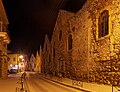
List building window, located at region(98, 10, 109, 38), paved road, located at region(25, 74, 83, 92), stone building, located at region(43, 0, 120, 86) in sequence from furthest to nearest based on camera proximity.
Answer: building window, located at region(98, 10, 109, 38)
stone building, located at region(43, 0, 120, 86)
paved road, located at region(25, 74, 83, 92)

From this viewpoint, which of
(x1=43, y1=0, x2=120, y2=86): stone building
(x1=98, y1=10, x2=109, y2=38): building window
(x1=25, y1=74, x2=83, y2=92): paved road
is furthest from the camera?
(x1=98, y1=10, x2=109, y2=38): building window

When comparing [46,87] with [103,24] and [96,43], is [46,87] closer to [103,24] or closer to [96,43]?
[96,43]

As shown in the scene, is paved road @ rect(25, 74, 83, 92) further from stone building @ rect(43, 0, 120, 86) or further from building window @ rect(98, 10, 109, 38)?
building window @ rect(98, 10, 109, 38)

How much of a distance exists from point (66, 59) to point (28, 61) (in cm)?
9777

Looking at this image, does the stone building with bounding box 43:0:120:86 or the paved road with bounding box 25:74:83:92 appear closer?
the paved road with bounding box 25:74:83:92

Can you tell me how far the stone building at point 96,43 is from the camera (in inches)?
791

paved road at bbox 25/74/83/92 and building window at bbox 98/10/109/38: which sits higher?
building window at bbox 98/10/109/38

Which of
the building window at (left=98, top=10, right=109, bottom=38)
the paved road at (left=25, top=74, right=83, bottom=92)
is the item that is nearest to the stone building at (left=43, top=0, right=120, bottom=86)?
the building window at (left=98, top=10, right=109, bottom=38)

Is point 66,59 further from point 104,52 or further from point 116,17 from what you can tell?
point 116,17

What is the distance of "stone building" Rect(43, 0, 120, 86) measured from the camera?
65.9 ft

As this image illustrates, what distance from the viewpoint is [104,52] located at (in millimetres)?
21594

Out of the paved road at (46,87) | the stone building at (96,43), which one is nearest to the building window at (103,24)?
the stone building at (96,43)

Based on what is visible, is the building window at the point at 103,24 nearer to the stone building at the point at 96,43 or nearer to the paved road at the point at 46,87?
the stone building at the point at 96,43

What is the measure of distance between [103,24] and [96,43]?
199 cm
